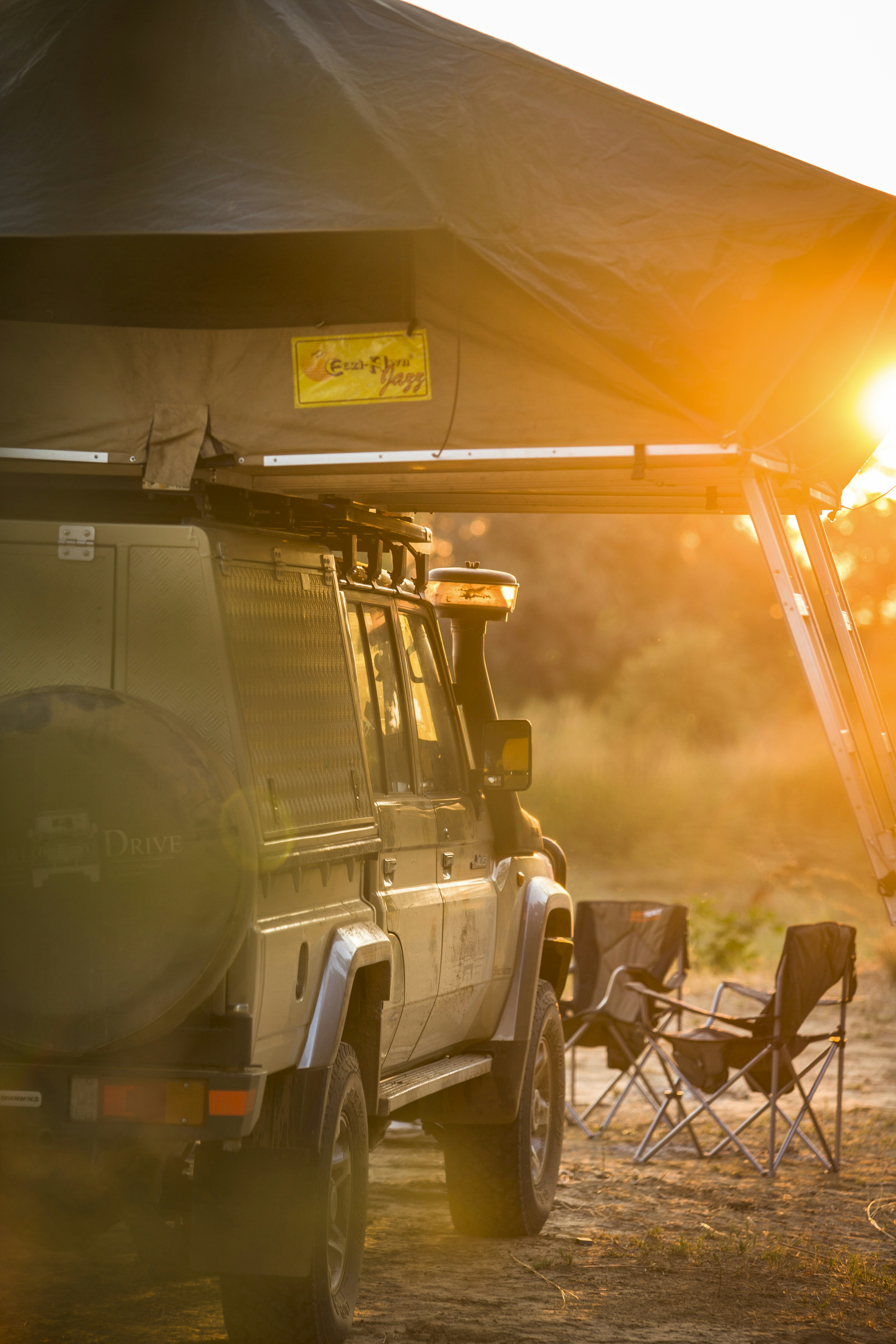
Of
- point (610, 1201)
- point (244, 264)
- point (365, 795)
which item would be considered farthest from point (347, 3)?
point (610, 1201)

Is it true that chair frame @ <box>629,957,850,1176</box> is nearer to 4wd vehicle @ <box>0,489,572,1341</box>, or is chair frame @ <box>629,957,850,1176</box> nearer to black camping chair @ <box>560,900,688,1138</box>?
black camping chair @ <box>560,900,688,1138</box>

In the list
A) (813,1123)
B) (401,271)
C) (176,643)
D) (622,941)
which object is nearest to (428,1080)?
(176,643)

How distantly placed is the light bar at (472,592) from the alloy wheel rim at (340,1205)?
219 cm

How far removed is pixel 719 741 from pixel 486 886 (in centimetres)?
1782

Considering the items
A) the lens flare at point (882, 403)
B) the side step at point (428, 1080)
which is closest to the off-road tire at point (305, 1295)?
the side step at point (428, 1080)

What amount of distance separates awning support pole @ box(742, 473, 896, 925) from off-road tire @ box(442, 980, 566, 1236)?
170cm

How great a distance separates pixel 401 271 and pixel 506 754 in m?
1.85

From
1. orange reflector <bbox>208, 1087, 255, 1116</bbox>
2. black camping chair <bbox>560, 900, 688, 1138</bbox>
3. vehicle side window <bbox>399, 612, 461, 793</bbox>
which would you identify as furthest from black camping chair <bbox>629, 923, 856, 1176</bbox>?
orange reflector <bbox>208, 1087, 255, 1116</bbox>

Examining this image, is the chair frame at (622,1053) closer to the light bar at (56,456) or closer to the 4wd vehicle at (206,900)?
the 4wd vehicle at (206,900)

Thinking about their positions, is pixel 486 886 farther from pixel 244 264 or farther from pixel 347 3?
pixel 347 3

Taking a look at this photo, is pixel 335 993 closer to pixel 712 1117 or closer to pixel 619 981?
pixel 712 1117

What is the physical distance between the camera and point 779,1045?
6.94 m

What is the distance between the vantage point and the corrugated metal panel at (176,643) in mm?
3664

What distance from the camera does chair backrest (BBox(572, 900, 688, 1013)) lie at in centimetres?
820
